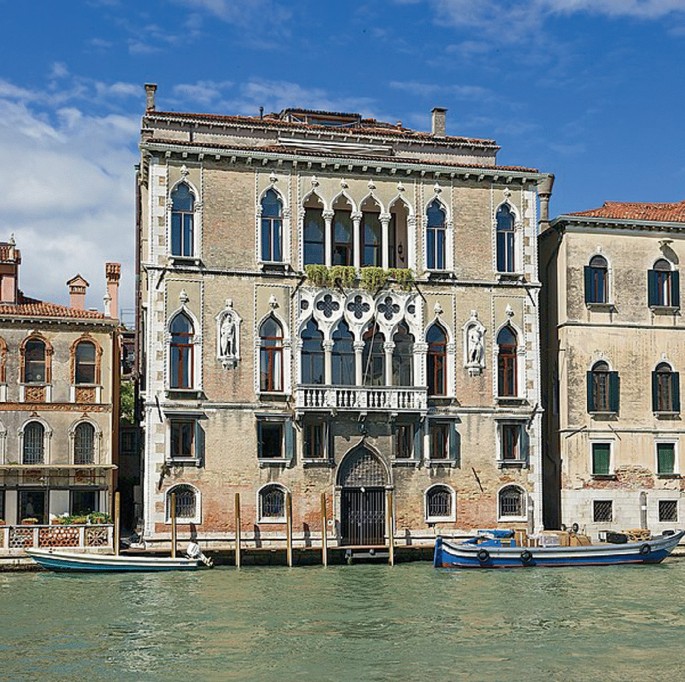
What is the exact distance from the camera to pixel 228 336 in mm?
29375

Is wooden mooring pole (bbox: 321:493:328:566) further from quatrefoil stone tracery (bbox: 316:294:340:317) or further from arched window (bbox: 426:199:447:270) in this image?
arched window (bbox: 426:199:447:270)

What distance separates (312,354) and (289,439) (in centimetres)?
211

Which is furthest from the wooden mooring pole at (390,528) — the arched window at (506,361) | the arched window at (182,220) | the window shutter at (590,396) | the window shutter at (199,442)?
the arched window at (182,220)

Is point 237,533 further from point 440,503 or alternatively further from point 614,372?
point 614,372

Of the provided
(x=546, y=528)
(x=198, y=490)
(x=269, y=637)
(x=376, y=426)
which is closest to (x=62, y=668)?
(x=269, y=637)

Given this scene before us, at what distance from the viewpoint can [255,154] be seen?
97.9 ft

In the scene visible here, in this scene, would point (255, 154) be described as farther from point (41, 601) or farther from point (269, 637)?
point (269, 637)

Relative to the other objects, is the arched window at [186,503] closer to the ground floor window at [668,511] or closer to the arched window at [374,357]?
the arched window at [374,357]

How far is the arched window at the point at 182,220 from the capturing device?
29516 mm

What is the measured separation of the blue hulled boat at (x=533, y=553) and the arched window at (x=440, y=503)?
170cm

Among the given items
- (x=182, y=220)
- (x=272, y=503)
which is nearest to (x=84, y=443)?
(x=272, y=503)

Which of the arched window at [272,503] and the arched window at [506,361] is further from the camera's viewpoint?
the arched window at [506,361]

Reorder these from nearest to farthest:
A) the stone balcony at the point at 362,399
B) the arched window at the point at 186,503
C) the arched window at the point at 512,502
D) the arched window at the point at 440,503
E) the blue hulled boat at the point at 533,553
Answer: the blue hulled boat at the point at 533,553, the arched window at the point at 186,503, the stone balcony at the point at 362,399, the arched window at the point at 440,503, the arched window at the point at 512,502

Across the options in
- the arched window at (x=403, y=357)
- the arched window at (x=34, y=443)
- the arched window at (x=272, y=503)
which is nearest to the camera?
the arched window at (x=272, y=503)
